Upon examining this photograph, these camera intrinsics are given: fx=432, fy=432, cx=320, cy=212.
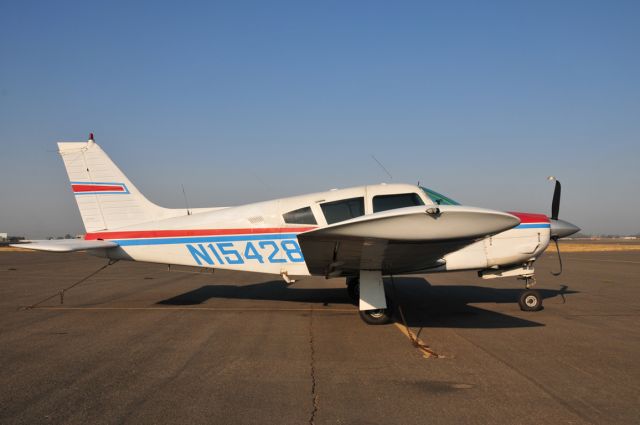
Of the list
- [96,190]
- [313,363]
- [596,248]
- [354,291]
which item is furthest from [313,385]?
[596,248]

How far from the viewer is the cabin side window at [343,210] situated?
25.7 ft

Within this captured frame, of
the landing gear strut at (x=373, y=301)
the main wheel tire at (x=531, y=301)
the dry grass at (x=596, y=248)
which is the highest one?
the landing gear strut at (x=373, y=301)

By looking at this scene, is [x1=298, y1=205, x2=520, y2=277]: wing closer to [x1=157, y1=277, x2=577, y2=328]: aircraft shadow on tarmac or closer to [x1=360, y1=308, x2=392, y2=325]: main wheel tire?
[x1=360, y1=308, x2=392, y2=325]: main wheel tire

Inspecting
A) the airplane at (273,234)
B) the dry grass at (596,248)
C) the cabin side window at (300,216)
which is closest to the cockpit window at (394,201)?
the airplane at (273,234)

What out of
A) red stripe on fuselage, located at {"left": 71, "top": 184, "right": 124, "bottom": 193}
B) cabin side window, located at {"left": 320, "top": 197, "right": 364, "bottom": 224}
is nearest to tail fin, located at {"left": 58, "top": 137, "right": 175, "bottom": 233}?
red stripe on fuselage, located at {"left": 71, "top": 184, "right": 124, "bottom": 193}

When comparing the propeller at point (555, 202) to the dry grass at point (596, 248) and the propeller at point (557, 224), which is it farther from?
the dry grass at point (596, 248)

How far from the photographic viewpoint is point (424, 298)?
413 inches

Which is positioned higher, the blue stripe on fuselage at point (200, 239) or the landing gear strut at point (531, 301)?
the blue stripe on fuselage at point (200, 239)

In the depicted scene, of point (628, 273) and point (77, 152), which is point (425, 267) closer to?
point (77, 152)

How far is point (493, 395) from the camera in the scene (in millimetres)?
4023

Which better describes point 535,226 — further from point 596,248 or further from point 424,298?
point 596,248

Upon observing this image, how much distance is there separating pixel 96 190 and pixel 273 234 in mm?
3952

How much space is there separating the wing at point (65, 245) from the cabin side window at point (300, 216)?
11.7 ft

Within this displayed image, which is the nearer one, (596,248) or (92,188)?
(92,188)
